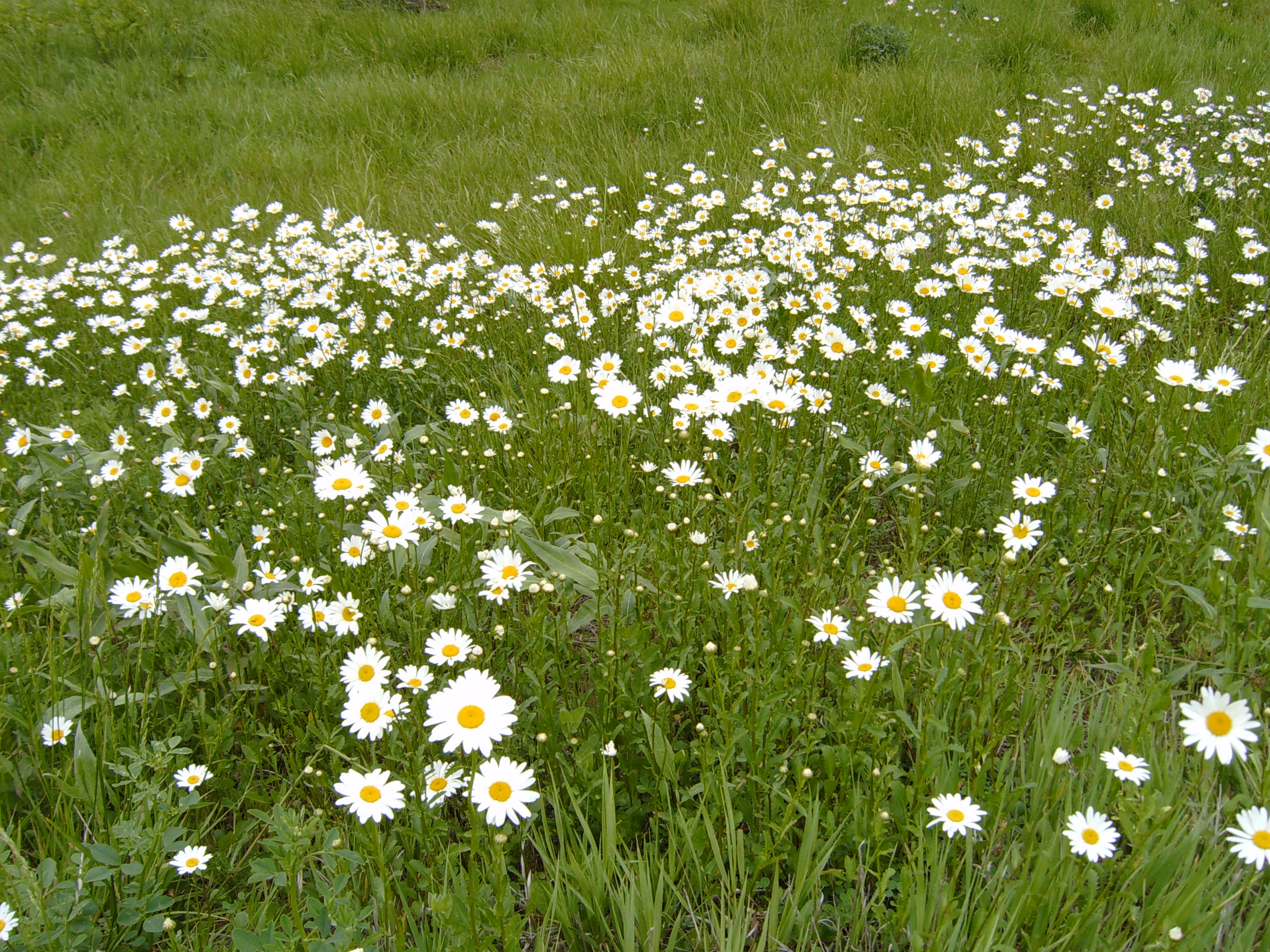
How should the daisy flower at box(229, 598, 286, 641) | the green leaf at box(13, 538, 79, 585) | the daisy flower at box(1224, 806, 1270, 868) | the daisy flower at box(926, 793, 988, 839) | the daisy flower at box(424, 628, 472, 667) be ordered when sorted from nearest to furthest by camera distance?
the daisy flower at box(1224, 806, 1270, 868)
the daisy flower at box(926, 793, 988, 839)
the daisy flower at box(424, 628, 472, 667)
the daisy flower at box(229, 598, 286, 641)
the green leaf at box(13, 538, 79, 585)

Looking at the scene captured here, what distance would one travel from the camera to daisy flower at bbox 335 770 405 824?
4.07 feet

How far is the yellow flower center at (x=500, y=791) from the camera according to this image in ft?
3.78

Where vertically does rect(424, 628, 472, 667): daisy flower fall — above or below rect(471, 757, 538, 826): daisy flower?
below

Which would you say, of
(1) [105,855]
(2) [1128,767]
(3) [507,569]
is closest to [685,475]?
(3) [507,569]

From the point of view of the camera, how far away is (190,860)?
4.54 feet

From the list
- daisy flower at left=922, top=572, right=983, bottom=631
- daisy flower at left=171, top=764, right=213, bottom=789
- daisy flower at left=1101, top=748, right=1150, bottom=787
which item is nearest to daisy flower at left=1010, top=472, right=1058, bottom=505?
daisy flower at left=922, top=572, right=983, bottom=631

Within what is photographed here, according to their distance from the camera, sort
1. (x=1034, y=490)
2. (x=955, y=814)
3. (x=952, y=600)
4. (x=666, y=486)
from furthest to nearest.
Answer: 1. (x=666, y=486)
2. (x=1034, y=490)
3. (x=952, y=600)
4. (x=955, y=814)

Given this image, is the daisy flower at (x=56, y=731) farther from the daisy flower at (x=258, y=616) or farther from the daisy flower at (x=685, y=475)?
the daisy flower at (x=685, y=475)

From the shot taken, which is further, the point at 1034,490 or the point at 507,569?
the point at 1034,490

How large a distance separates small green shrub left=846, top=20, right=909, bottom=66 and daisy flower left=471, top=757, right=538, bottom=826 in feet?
19.8

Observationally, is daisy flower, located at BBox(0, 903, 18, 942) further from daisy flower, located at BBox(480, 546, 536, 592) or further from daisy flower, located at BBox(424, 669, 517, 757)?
daisy flower, located at BBox(480, 546, 536, 592)

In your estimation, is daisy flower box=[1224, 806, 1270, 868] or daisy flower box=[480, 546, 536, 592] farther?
daisy flower box=[480, 546, 536, 592]

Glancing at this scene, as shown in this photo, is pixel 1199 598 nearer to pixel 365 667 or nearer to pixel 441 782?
pixel 441 782

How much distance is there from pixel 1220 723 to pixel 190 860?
5.55 ft
